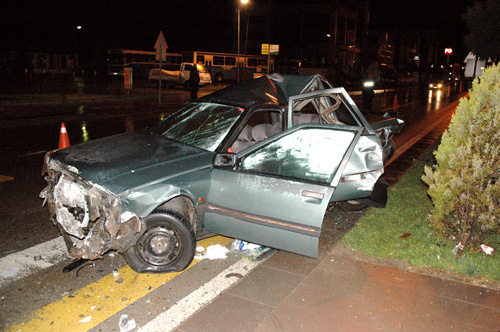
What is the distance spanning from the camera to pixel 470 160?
4.08 metres

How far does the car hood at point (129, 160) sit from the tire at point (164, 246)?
409 millimetres

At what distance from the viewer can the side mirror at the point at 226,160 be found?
13.9 feet

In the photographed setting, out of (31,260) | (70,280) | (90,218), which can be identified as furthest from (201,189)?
(31,260)

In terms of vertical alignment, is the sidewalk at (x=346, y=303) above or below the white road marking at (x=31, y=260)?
above

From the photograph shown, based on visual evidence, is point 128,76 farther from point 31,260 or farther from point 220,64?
point 31,260

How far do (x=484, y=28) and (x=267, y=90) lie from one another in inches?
376

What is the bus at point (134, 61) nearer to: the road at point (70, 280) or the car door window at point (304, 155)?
the road at point (70, 280)

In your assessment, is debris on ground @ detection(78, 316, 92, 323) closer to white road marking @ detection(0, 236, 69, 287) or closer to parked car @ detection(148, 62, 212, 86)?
white road marking @ detection(0, 236, 69, 287)

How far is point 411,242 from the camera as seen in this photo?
4.79 meters

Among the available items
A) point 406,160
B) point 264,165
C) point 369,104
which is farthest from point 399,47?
point 264,165

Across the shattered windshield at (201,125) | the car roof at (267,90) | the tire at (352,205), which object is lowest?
the tire at (352,205)

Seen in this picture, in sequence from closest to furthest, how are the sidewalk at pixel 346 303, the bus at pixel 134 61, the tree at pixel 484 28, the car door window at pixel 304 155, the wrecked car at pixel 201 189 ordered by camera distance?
the sidewalk at pixel 346 303
the wrecked car at pixel 201 189
the car door window at pixel 304 155
the tree at pixel 484 28
the bus at pixel 134 61

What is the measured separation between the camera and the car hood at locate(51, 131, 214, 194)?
380 centimetres

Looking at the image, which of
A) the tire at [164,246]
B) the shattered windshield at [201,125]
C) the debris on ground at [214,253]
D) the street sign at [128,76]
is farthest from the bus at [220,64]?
the tire at [164,246]
